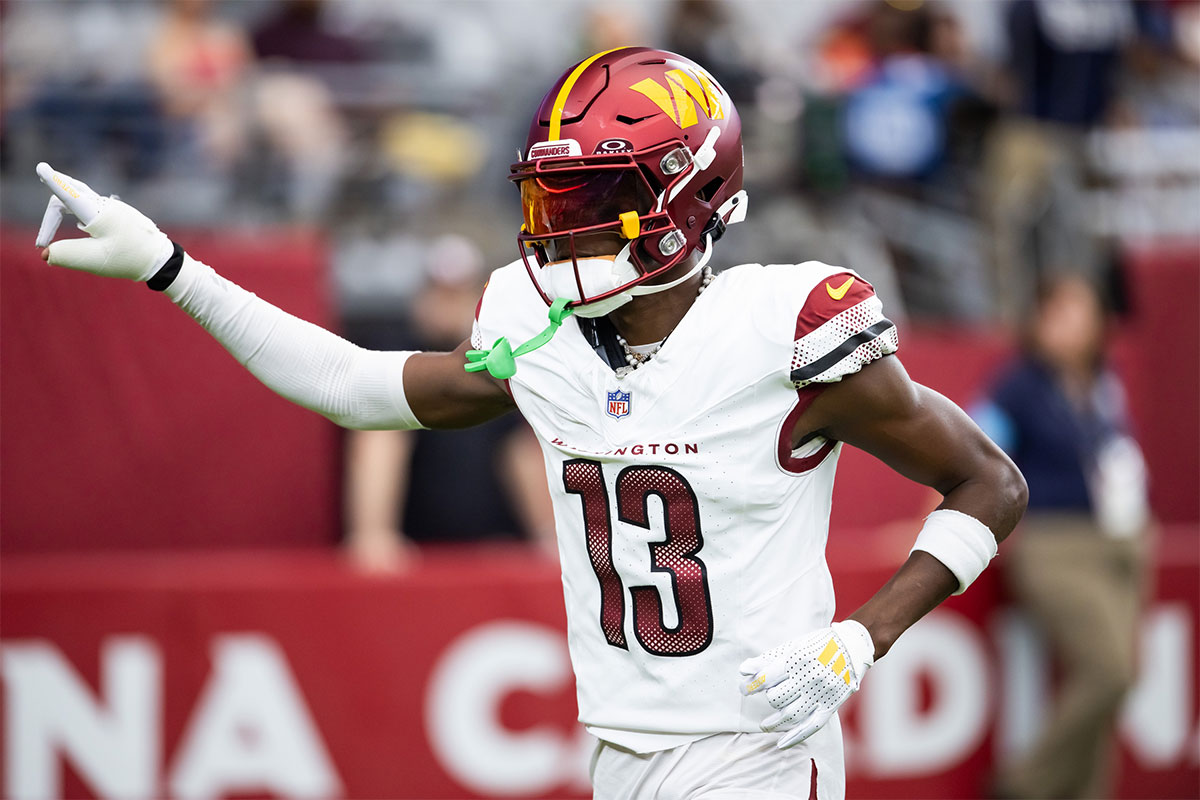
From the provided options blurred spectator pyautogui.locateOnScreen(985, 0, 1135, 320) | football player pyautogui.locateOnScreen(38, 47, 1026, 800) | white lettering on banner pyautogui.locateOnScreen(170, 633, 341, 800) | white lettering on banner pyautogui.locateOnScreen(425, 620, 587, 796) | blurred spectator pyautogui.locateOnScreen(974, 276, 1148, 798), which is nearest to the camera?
football player pyautogui.locateOnScreen(38, 47, 1026, 800)

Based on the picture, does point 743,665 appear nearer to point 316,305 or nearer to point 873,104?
point 316,305

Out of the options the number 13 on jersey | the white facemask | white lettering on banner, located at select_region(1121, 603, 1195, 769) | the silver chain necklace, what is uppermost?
the white facemask

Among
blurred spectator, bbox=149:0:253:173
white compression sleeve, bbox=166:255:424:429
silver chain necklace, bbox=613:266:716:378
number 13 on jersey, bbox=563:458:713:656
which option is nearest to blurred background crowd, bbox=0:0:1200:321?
blurred spectator, bbox=149:0:253:173

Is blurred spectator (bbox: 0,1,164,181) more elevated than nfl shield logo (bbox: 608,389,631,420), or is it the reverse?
blurred spectator (bbox: 0,1,164,181)

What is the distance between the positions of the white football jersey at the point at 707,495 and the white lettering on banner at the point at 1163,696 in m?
3.75

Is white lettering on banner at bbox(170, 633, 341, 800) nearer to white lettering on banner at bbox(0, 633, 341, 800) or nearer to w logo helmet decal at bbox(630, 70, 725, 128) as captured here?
white lettering on banner at bbox(0, 633, 341, 800)

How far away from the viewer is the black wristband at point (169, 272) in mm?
2627

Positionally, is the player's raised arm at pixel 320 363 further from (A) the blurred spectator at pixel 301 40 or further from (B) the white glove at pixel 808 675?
(A) the blurred spectator at pixel 301 40

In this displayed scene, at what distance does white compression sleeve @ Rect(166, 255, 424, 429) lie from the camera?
8.82 feet

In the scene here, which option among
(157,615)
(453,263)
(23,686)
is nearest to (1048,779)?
(453,263)

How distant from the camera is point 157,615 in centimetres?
495

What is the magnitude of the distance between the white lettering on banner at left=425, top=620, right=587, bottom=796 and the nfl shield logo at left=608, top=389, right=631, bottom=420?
282 cm

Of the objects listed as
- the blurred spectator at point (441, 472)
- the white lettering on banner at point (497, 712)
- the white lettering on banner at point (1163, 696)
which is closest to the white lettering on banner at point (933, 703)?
the white lettering on banner at point (1163, 696)

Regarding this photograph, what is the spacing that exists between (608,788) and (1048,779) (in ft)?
10.7
